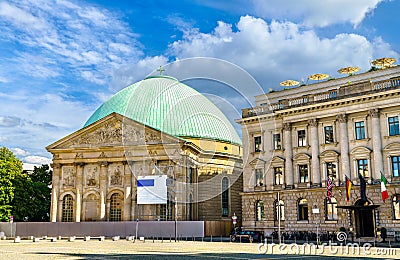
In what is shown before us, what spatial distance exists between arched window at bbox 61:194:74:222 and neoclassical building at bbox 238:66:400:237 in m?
26.1

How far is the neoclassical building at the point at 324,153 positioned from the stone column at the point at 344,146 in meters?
0.10

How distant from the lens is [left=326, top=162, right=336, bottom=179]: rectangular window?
5188 centimetres

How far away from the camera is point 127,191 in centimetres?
6425

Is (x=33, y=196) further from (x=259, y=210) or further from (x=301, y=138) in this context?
(x=301, y=138)

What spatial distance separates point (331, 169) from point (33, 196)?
1953 inches

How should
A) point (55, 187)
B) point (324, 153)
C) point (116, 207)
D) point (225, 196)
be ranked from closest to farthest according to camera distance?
1. point (324, 153)
2. point (116, 207)
3. point (55, 187)
4. point (225, 196)

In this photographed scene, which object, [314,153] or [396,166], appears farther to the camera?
[314,153]

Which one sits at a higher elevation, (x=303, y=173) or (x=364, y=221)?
(x=303, y=173)

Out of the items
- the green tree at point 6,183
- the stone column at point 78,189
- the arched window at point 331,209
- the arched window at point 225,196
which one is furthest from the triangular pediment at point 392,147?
the green tree at point 6,183

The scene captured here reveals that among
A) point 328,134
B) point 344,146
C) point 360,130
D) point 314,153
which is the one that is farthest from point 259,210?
point 360,130

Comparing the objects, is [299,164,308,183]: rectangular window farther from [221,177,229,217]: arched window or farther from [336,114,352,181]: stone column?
[221,177,229,217]: arched window

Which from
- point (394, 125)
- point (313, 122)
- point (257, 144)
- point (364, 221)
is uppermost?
→ point (313, 122)

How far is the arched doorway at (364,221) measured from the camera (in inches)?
1930

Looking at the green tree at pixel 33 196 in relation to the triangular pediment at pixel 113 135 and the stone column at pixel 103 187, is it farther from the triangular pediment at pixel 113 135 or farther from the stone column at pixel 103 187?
the stone column at pixel 103 187
